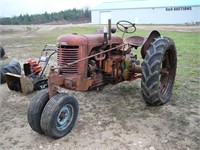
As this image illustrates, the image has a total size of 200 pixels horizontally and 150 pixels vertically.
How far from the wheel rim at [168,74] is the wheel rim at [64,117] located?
1.97 m

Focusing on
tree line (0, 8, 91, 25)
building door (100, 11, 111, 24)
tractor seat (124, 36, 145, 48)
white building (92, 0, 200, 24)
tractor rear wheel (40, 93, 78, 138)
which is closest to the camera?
tractor rear wheel (40, 93, 78, 138)

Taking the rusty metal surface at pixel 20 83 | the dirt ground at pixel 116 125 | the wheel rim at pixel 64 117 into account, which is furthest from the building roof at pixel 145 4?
the wheel rim at pixel 64 117

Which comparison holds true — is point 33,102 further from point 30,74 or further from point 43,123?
point 30,74

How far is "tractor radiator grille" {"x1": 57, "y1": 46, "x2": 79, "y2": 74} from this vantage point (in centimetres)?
379

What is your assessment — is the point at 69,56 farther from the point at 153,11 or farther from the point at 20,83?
the point at 153,11

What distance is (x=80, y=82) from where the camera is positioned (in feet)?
12.6

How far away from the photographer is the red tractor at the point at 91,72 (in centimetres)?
330

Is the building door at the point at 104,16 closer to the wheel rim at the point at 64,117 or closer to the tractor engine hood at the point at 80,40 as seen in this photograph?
the tractor engine hood at the point at 80,40

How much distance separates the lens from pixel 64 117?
3.42m

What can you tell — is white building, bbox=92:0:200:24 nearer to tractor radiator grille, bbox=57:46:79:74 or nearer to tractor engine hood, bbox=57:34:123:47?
tractor engine hood, bbox=57:34:123:47

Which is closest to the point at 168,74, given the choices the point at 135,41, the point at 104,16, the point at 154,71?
the point at 135,41

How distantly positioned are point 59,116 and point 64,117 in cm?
12

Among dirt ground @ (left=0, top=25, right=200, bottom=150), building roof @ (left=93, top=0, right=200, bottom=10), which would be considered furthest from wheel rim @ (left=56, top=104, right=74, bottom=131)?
building roof @ (left=93, top=0, right=200, bottom=10)

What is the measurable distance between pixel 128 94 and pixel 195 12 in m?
34.1
